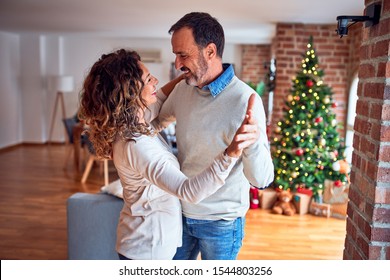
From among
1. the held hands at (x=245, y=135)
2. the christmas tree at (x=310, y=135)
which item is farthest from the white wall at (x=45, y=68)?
the held hands at (x=245, y=135)

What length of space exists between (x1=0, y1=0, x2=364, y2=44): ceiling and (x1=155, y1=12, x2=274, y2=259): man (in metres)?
2.54

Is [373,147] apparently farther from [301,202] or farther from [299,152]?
[301,202]

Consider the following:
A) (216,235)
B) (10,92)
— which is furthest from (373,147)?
(10,92)

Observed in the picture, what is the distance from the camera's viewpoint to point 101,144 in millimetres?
1281

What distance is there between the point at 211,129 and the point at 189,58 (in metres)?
0.25

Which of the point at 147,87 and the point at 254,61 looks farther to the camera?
the point at 254,61

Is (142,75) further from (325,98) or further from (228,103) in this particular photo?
(325,98)

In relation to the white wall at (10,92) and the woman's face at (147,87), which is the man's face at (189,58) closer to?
the woman's face at (147,87)

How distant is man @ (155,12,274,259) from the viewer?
127 cm

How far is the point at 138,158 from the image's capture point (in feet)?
3.91

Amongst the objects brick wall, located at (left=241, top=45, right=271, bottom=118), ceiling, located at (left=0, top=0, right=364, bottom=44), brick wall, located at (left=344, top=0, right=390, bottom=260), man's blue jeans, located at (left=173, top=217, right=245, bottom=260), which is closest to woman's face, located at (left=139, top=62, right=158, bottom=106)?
man's blue jeans, located at (left=173, top=217, right=245, bottom=260)

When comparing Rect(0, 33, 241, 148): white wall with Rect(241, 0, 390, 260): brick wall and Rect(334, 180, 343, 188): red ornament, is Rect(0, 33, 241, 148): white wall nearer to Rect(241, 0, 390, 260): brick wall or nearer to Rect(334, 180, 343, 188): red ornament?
Rect(334, 180, 343, 188): red ornament

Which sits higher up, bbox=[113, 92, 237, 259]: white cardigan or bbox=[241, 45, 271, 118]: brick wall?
bbox=[241, 45, 271, 118]: brick wall
